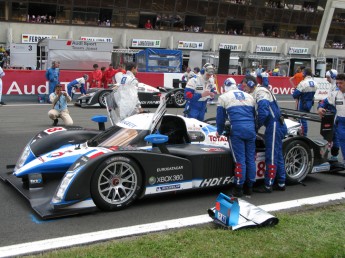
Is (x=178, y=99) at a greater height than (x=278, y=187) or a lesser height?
greater

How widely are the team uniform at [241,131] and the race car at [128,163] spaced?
0.65ft

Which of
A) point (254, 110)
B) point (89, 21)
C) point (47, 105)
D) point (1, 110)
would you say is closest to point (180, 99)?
point (47, 105)

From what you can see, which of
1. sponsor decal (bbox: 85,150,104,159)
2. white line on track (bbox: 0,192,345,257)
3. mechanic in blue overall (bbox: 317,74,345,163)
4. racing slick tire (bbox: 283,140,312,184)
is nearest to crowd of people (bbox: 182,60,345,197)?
racing slick tire (bbox: 283,140,312,184)

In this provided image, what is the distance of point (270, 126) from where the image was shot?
632 cm

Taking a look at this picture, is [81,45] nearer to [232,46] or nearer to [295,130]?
[295,130]

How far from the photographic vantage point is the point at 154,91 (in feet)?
56.6

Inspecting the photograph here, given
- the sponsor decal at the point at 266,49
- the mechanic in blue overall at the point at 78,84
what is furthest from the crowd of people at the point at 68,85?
the sponsor decal at the point at 266,49

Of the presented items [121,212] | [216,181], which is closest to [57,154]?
[121,212]

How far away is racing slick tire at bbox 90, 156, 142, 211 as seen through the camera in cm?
527

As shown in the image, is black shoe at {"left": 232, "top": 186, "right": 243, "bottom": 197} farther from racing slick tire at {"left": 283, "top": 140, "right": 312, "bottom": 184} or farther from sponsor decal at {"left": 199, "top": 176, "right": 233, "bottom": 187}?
racing slick tire at {"left": 283, "top": 140, "right": 312, "bottom": 184}

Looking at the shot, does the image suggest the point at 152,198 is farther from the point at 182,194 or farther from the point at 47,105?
the point at 47,105

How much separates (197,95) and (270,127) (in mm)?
4029

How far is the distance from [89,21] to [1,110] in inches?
866

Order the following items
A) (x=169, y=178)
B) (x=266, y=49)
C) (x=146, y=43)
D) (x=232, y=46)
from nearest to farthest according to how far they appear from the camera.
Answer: (x=169, y=178) < (x=146, y=43) < (x=232, y=46) < (x=266, y=49)
